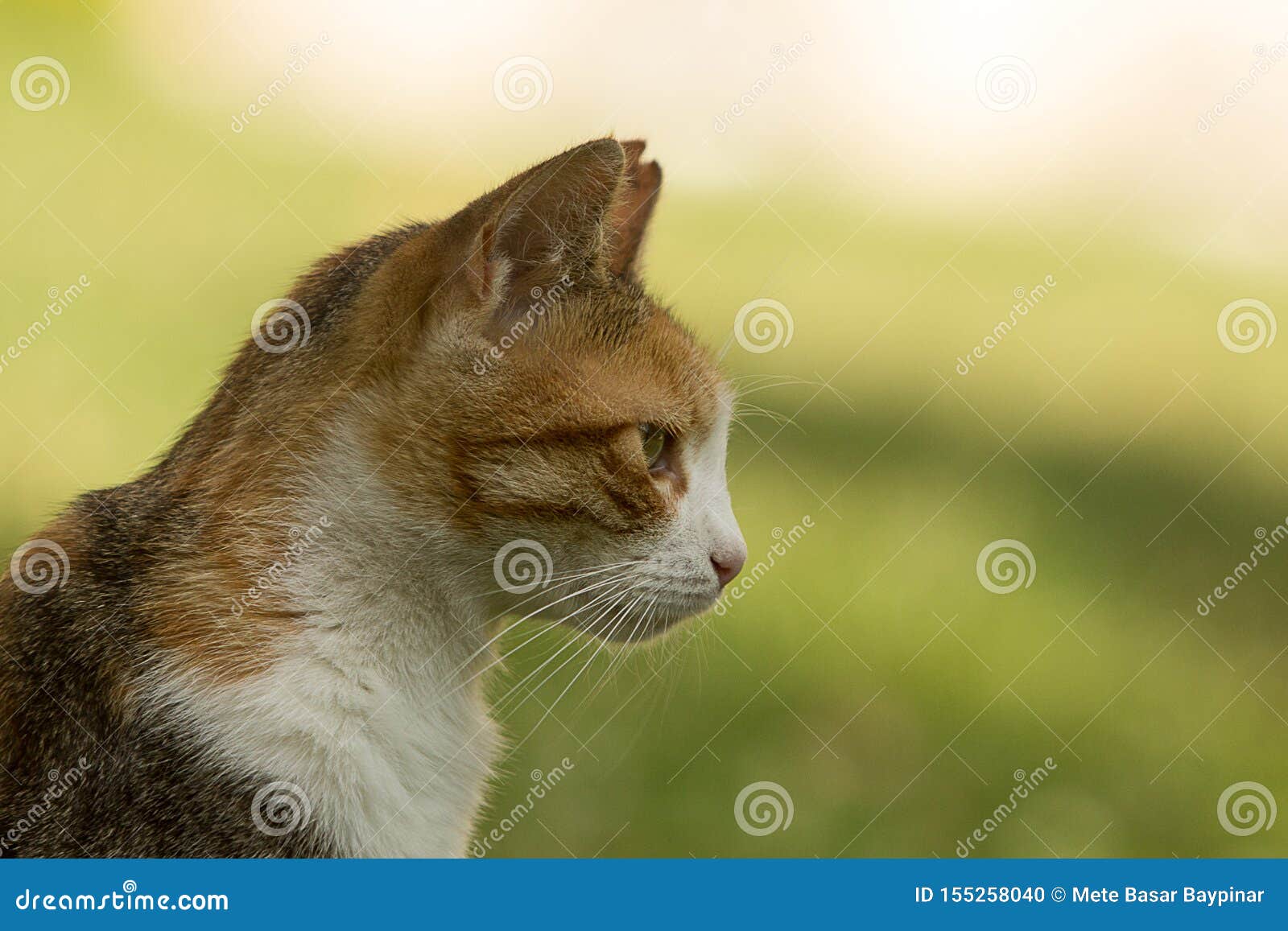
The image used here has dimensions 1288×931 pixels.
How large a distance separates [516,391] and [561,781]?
7.79 feet

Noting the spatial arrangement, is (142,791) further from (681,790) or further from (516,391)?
(681,790)

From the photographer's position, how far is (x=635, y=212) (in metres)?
3.88

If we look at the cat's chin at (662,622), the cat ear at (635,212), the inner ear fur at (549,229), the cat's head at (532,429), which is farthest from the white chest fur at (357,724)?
the cat ear at (635,212)

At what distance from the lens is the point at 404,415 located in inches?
126

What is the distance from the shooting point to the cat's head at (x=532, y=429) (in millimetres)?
3178

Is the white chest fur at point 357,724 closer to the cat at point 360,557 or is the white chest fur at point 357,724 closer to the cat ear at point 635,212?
the cat at point 360,557

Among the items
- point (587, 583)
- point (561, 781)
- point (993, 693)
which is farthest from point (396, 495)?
point (993, 693)

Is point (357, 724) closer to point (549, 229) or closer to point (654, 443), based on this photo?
point (654, 443)

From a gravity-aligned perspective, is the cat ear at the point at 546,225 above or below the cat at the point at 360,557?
above

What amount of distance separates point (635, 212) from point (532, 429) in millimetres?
979

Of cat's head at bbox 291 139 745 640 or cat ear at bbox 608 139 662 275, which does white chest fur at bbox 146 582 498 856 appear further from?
cat ear at bbox 608 139 662 275

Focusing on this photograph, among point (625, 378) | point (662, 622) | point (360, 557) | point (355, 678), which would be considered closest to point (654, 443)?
point (625, 378)

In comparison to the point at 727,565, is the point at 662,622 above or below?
below

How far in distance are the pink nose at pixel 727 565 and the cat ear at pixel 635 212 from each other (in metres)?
0.93
